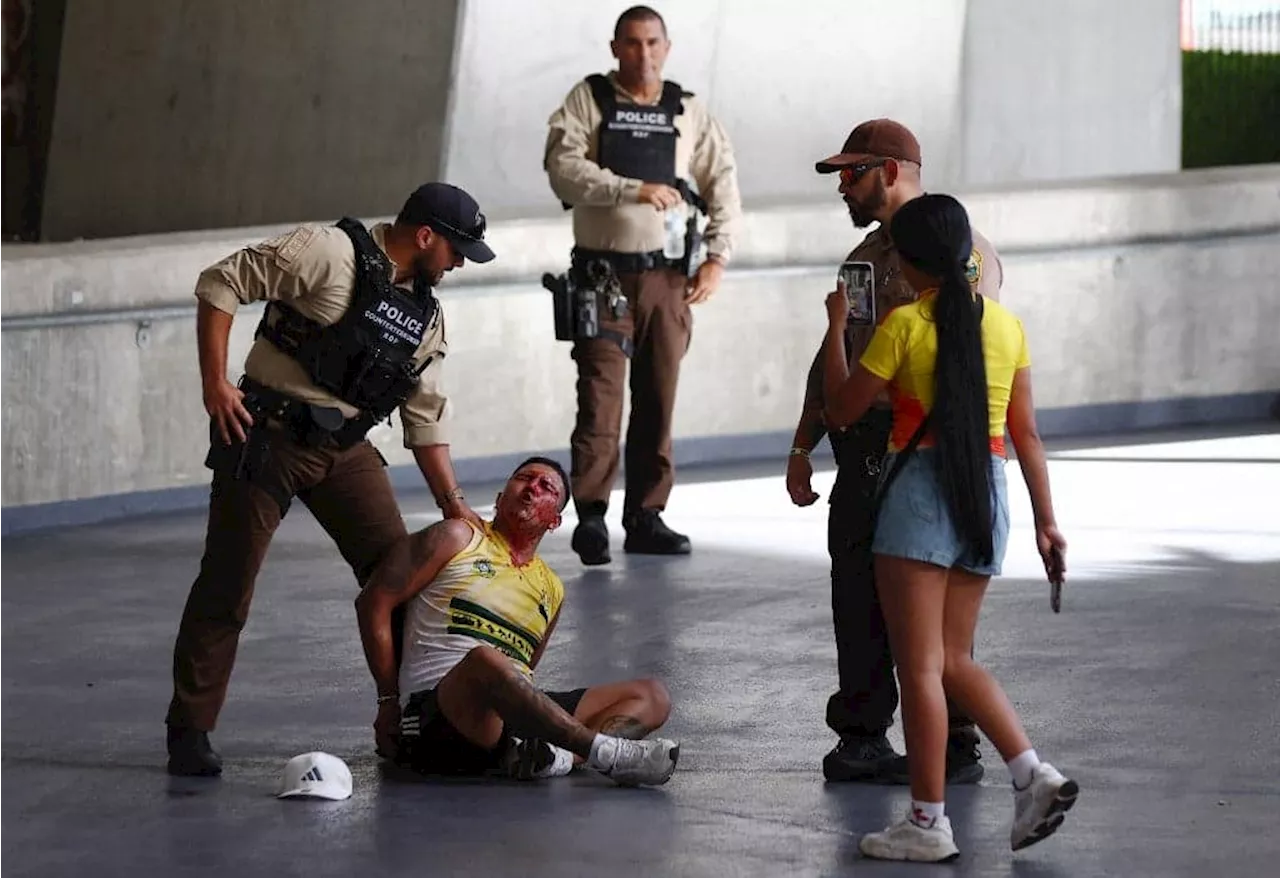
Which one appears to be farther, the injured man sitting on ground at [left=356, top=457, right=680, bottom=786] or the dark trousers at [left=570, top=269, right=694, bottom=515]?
the dark trousers at [left=570, top=269, right=694, bottom=515]

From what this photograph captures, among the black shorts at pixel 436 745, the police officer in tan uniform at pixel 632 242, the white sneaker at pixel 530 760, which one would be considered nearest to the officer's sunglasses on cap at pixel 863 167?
the black shorts at pixel 436 745

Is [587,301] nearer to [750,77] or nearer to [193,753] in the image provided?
[193,753]

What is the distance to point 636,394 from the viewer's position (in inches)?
394

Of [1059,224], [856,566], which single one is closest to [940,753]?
[856,566]

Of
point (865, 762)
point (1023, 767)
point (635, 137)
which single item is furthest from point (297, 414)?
point (635, 137)

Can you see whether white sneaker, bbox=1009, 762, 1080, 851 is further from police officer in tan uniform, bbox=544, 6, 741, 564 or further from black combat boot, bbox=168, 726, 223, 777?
police officer in tan uniform, bbox=544, 6, 741, 564

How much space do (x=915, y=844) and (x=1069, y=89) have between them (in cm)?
1065

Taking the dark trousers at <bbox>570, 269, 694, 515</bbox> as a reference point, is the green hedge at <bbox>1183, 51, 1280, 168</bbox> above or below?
above

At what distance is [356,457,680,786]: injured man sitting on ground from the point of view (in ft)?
20.5

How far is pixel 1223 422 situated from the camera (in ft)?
45.6

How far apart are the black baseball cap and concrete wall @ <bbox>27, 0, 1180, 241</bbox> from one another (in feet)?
19.9

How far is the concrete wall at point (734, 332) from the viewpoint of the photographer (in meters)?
10.8

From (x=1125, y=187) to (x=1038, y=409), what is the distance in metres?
1.29

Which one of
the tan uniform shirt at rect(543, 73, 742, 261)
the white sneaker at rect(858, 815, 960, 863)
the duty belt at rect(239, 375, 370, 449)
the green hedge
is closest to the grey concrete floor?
the white sneaker at rect(858, 815, 960, 863)
